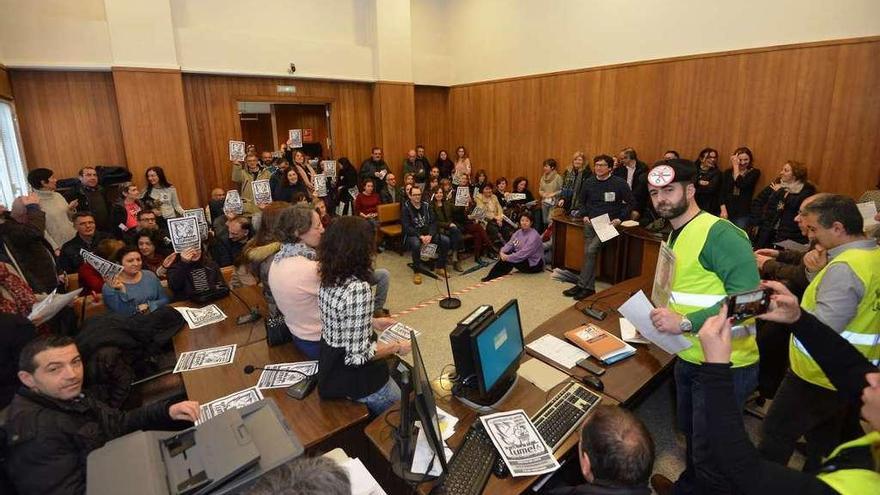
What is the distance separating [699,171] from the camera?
19.9 feet

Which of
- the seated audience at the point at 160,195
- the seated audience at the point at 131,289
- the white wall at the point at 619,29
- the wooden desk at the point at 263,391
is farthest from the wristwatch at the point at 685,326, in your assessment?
the seated audience at the point at 160,195

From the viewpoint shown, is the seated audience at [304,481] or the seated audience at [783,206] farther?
the seated audience at [783,206]

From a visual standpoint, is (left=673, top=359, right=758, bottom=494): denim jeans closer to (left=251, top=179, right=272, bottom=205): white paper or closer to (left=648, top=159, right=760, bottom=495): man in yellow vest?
(left=648, top=159, right=760, bottom=495): man in yellow vest

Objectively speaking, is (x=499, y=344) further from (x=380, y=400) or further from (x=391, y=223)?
(x=391, y=223)

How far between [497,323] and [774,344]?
2144 mm

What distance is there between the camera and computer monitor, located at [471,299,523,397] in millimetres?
1896

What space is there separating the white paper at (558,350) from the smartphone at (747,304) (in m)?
1.05

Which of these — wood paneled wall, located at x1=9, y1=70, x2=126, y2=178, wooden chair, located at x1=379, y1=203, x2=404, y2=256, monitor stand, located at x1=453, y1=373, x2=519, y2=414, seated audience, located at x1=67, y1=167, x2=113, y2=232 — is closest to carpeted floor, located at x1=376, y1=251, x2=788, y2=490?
wooden chair, located at x1=379, y1=203, x2=404, y2=256

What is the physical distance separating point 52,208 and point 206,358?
389 centimetres

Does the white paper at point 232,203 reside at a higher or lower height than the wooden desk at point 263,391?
higher

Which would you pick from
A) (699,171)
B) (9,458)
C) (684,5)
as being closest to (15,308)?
(9,458)

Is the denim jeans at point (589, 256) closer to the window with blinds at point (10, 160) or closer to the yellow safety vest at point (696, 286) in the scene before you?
the yellow safety vest at point (696, 286)

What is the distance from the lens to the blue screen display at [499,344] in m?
1.92

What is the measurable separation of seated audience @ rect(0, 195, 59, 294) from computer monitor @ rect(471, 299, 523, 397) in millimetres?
3747
